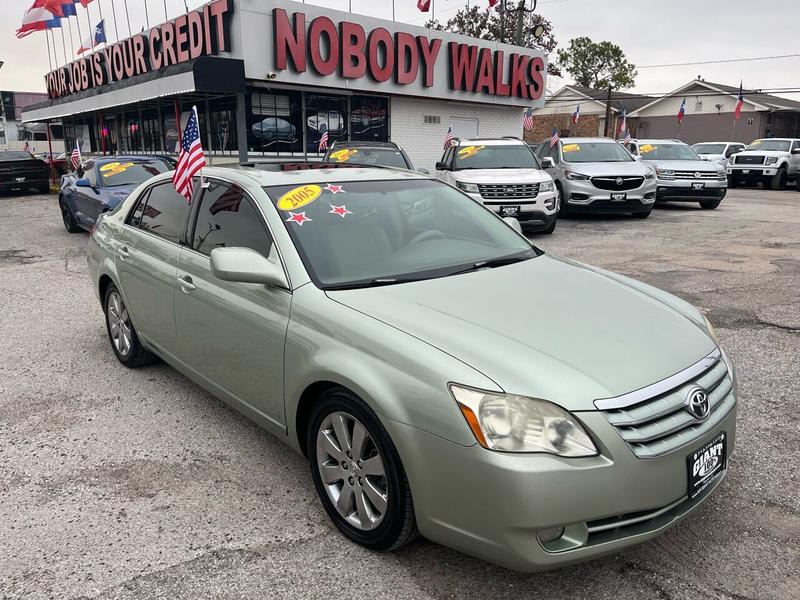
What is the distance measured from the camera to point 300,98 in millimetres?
18766

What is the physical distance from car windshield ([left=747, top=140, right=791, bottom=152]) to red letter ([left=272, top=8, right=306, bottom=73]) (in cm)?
1882

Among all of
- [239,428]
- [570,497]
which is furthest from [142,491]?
[570,497]

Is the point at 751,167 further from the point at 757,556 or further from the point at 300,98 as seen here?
the point at 757,556

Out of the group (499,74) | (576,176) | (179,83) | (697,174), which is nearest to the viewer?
(576,176)

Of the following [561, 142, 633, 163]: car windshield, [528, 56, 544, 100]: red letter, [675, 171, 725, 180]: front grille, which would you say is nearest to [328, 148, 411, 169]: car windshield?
[561, 142, 633, 163]: car windshield

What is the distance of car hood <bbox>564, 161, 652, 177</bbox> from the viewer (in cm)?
1340

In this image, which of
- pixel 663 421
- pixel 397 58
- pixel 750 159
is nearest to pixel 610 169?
pixel 397 58

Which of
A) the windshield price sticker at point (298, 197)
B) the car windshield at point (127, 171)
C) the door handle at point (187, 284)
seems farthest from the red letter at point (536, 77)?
the door handle at point (187, 284)

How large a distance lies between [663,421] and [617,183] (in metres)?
→ 11.9

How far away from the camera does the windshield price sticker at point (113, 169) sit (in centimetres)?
1140

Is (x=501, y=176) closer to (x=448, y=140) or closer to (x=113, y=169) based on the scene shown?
(x=448, y=140)

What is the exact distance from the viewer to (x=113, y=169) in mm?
11453

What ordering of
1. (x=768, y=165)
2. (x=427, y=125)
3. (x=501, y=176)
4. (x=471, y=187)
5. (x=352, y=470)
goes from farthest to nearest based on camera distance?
(x=768, y=165)
(x=427, y=125)
(x=501, y=176)
(x=471, y=187)
(x=352, y=470)

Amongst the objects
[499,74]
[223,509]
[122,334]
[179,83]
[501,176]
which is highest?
[499,74]
